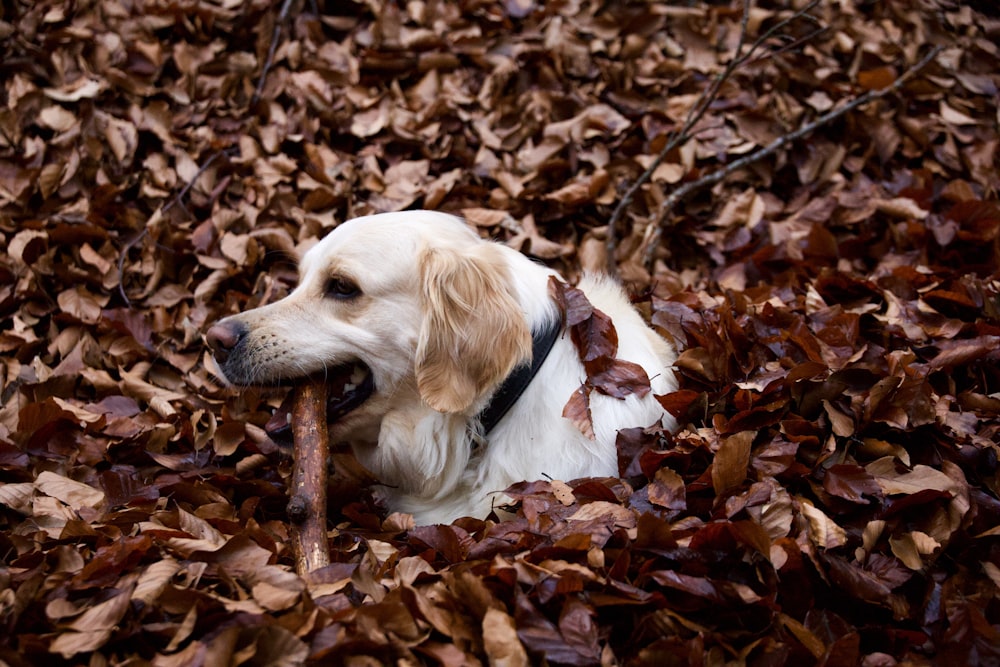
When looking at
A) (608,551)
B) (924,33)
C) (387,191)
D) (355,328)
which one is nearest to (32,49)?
(387,191)

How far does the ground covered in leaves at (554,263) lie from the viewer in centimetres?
223

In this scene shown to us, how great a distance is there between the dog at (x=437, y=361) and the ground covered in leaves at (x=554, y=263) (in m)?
0.20

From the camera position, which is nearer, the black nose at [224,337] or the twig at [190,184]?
the black nose at [224,337]

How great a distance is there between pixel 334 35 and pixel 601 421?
3.92m

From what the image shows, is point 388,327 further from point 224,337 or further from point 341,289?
point 224,337

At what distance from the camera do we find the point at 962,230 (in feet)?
13.6

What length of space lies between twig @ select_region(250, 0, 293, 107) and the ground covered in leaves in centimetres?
4

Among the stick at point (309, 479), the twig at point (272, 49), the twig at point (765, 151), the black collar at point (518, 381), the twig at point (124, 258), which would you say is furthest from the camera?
the twig at point (272, 49)

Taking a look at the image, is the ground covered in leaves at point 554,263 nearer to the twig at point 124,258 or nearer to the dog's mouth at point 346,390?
the twig at point 124,258

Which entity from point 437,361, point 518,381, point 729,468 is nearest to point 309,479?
point 437,361

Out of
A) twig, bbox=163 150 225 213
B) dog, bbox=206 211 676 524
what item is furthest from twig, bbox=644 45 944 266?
twig, bbox=163 150 225 213

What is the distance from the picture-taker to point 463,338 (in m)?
2.81

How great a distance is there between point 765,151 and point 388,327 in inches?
116

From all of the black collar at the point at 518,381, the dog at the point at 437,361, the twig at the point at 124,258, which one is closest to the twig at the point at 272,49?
the twig at the point at 124,258
